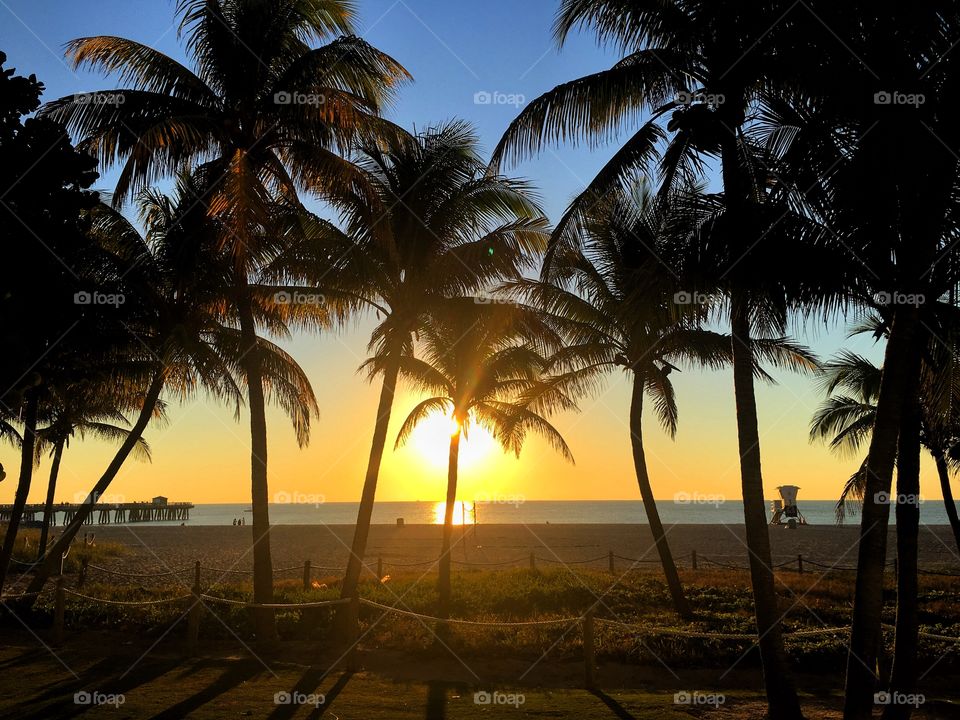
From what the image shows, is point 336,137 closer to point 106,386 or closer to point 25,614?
point 106,386

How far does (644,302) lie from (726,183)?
1.76m

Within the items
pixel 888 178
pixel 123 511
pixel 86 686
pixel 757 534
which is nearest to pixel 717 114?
pixel 888 178

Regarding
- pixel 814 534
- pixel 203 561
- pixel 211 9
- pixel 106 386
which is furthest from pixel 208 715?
pixel 814 534

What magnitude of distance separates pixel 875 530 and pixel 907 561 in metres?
1.22

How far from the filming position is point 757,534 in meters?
9.08

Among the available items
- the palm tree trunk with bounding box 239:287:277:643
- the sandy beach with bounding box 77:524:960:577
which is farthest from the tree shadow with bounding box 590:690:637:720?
the sandy beach with bounding box 77:524:960:577

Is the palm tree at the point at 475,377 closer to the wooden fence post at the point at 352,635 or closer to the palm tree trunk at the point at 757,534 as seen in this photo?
the wooden fence post at the point at 352,635

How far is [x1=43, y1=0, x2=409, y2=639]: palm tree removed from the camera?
44.9ft

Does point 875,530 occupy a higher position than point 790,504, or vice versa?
point 875,530

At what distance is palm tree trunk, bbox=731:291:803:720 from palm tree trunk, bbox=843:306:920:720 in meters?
0.88

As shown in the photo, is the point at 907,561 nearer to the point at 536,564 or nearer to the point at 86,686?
the point at 86,686

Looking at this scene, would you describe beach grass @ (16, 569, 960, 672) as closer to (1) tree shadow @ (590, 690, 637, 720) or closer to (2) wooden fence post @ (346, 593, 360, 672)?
(2) wooden fence post @ (346, 593, 360, 672)

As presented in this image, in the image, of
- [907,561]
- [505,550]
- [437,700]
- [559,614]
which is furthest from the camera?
[505,550]

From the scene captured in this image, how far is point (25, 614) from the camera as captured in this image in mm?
15180
